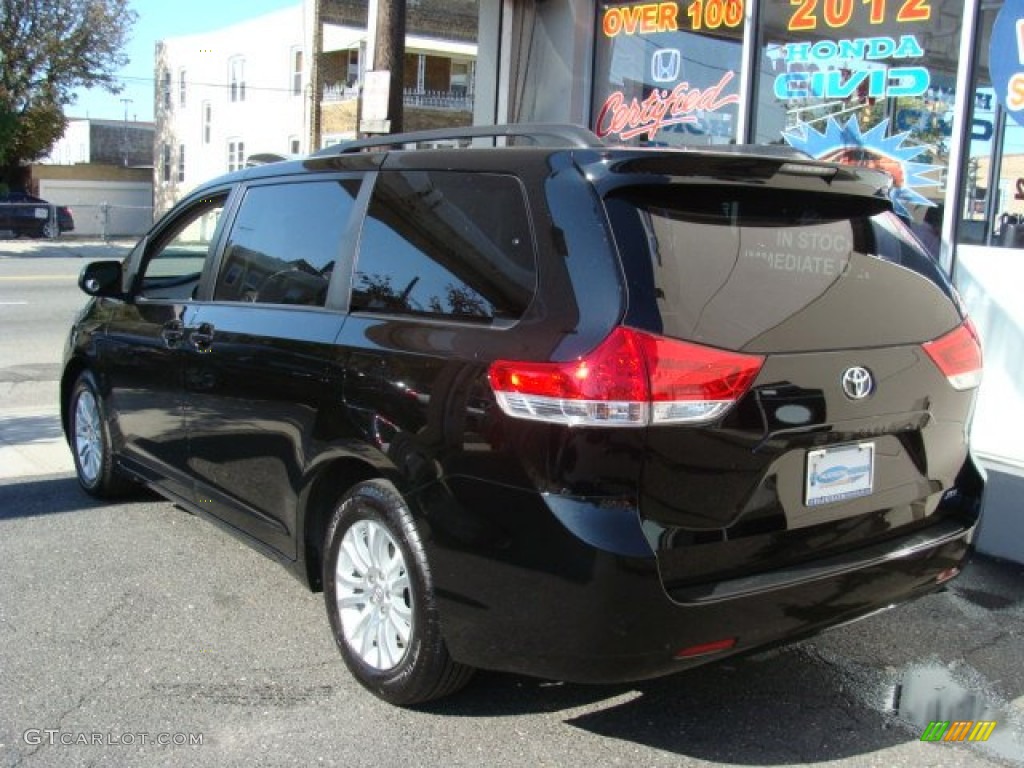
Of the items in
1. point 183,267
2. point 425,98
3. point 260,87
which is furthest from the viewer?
point 260,87

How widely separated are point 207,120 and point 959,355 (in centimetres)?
4587

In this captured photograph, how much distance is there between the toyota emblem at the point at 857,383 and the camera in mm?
3012

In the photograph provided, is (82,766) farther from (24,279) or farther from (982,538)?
(24,279)

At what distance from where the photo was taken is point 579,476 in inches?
107

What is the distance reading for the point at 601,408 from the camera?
2721mm

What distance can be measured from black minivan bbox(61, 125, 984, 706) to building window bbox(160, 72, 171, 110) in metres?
48.5

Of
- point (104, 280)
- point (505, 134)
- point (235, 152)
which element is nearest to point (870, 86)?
point (505, 134)

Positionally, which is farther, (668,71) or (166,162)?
Result: (166,162)

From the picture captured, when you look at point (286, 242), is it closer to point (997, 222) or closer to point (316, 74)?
point (997, 222)

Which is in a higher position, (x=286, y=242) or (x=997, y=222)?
(x=997, y=222)

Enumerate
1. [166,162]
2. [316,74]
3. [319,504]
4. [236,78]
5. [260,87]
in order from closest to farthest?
[319,504]
[316,74]
[260,87]
[236,78]
[166,162]

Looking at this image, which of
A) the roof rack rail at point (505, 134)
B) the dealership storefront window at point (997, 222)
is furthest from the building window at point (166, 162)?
the roof rack rail at point (505, 134)

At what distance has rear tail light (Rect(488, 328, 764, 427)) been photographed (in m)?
2.72

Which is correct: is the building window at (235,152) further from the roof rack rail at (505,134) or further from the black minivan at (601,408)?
the black minivan at (601,408)
